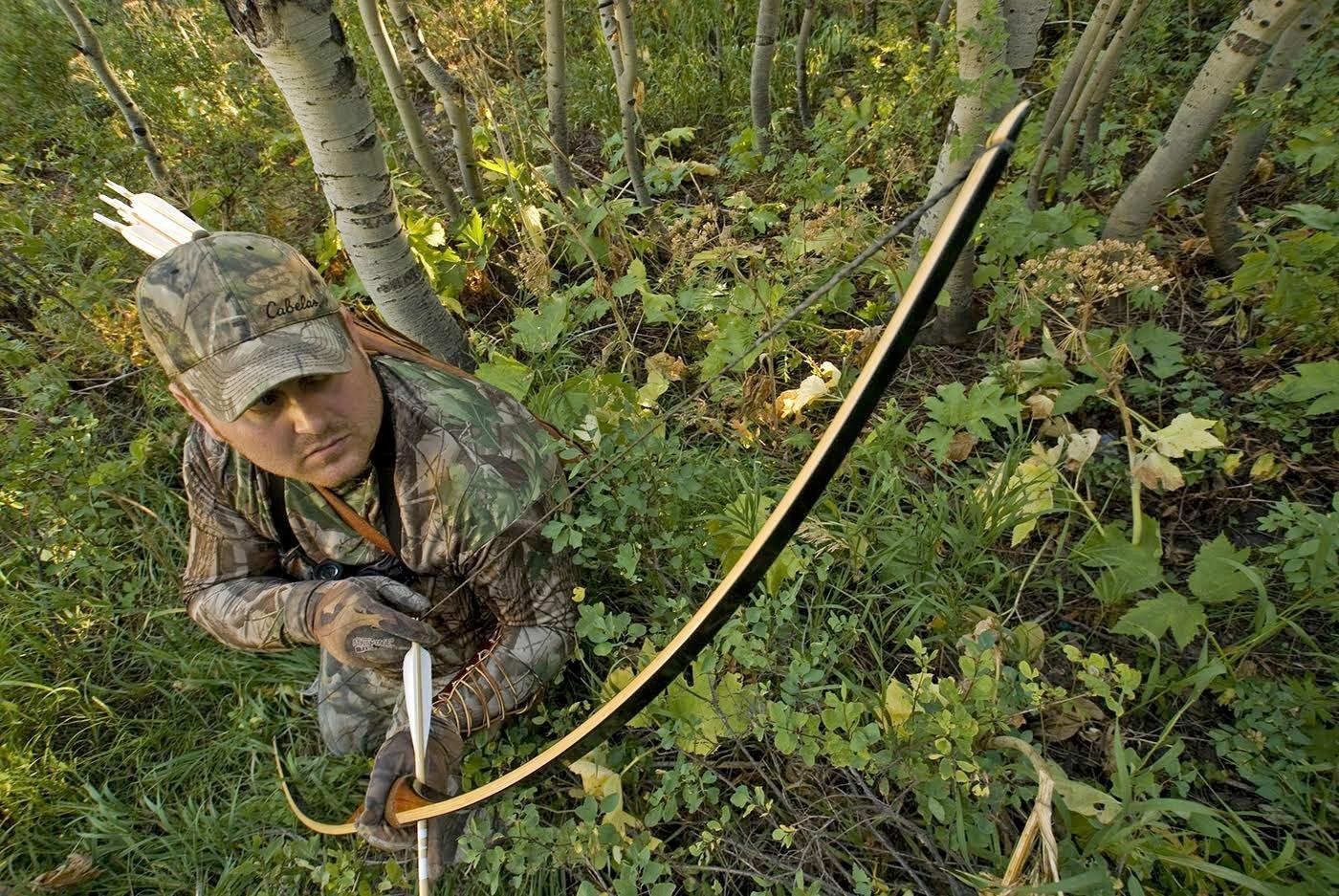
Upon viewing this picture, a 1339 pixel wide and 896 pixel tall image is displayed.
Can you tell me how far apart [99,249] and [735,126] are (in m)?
3.15

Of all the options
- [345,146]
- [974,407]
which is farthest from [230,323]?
[974,407]

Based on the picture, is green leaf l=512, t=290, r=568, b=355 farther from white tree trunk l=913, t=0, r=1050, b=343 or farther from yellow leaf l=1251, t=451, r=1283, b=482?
yellow leaf l=1251, t=451, r=1283, b=482

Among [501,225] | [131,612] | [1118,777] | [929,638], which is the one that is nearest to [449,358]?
[501,225]

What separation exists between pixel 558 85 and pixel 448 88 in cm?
49

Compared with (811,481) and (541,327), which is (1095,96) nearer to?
(541,327)

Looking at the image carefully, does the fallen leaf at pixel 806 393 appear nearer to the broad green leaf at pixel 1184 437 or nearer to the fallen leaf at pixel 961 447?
the fallen leaf at pixel 961 447

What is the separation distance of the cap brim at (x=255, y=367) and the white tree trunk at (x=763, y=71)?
2729 millimetres

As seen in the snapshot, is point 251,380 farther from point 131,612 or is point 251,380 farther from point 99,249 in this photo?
point 99,249

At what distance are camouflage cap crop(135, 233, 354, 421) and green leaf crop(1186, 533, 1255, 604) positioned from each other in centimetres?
214

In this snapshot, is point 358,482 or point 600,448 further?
point 600,448

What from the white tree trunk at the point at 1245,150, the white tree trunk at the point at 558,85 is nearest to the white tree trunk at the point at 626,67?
the white tree trunk at the point at 558,85

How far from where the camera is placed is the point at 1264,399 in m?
2.42

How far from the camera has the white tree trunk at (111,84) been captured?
2982mm

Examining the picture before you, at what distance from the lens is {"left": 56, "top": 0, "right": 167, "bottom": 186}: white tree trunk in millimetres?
2982
